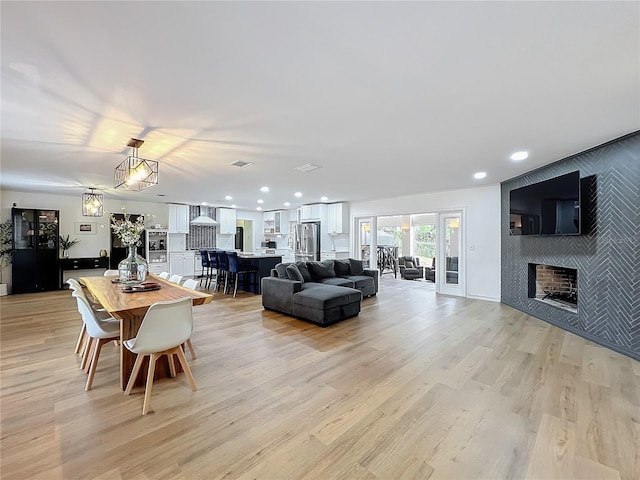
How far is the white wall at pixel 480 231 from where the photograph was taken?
6031 mm

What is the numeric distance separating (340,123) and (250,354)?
2762 millimetres

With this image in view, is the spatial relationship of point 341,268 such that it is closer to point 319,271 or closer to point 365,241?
point 319,271

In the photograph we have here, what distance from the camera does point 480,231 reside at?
6250 millimetres

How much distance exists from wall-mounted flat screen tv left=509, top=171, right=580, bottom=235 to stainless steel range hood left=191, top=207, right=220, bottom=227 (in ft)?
28.7

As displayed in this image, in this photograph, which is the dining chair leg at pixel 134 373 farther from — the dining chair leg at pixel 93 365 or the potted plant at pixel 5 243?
the potted plant at pixel 5 243

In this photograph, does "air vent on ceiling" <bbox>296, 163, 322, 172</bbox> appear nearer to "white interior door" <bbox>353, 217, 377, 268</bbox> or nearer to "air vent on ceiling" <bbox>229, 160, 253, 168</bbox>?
"air vent on ceiling" <bbox>229, 160, 253, 168</bbox>

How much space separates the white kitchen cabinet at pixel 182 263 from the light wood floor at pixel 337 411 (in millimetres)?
5230

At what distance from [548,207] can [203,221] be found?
9251 millimetres

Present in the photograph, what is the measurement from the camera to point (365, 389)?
2.55 m

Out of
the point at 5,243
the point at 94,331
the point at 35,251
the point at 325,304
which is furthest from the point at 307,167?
the point at 5,243

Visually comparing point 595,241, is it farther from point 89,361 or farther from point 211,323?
point 89,361

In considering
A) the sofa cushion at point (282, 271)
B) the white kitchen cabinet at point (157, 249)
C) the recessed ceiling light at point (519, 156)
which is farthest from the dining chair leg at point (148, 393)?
the white kitchen cabinet at point (157, 249)

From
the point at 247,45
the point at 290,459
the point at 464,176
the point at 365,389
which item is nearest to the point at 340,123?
the point at 247,45

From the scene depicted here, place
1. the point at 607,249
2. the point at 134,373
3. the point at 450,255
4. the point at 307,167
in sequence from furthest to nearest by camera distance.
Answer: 1. the point at 450,255
2. the point at 307,167
3. the point at 607,249
4. the point at 134,373
